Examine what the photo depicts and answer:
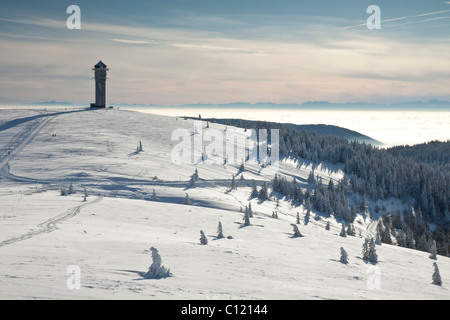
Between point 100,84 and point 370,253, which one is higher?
point 100,84

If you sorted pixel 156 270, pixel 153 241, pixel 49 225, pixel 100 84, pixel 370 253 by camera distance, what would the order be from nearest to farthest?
pixel 156 270 < pixel 153 241 < pixel 49 225 < pixel 370 253 < pixel 100 84

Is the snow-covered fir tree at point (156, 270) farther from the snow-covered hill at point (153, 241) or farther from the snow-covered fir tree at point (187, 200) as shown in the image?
the snow-covered fir tree at point (187, 200)

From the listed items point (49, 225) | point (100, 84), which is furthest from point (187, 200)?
point (100, 84)

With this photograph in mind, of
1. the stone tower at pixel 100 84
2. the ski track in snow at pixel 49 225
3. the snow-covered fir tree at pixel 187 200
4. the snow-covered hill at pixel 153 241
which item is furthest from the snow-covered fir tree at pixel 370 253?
the stone tower at pixel 100 84

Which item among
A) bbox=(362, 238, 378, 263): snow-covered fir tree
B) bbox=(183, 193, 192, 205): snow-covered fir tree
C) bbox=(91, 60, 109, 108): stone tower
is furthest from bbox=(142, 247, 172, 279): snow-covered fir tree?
bbox=(91, 60, 109, 108): stone tower

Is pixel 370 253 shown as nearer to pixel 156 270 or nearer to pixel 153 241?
pixel 153 241

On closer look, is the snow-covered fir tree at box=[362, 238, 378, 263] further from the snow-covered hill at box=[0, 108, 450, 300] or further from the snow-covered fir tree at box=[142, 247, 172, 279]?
the snow-covered fir tree at box=[142, 247, 172, 279]

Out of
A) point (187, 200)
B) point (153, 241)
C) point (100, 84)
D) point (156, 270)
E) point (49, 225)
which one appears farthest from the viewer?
point (100, 84)

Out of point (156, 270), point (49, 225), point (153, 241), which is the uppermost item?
point (49, 225)
